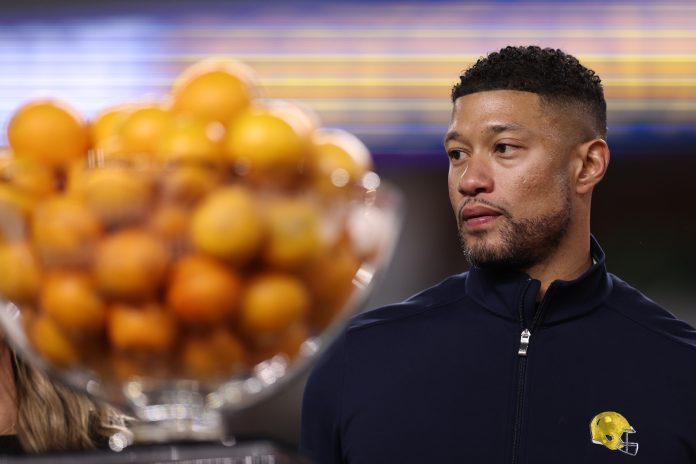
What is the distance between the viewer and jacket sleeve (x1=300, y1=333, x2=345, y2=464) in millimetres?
1379

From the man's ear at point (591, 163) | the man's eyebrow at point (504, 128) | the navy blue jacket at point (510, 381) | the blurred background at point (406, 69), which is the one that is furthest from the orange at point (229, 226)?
the blurred background at point (406, 69)

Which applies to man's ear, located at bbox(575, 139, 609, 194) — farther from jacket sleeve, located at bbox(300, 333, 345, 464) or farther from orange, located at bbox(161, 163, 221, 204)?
orange, located at bbox(161, 163, 221, 204)

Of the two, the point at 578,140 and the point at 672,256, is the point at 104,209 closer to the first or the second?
the point at 578,140

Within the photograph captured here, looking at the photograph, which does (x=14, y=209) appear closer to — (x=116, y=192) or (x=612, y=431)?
(x=116, y=192)

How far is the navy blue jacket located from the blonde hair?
27 centimetres

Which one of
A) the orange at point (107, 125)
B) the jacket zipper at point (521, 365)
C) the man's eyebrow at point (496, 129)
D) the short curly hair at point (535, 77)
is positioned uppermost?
the short curly hair at point (535, 77)

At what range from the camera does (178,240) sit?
475mm

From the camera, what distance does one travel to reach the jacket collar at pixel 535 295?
1.37 meters

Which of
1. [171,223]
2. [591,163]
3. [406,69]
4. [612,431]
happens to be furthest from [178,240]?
[406,69]

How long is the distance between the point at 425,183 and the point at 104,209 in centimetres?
209

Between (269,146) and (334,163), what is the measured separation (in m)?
0.04

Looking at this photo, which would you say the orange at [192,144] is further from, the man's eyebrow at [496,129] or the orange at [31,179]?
the man's eyebrow at [496,129]

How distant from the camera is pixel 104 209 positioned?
472 mm

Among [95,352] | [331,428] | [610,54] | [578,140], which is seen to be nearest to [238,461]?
[95,352]
